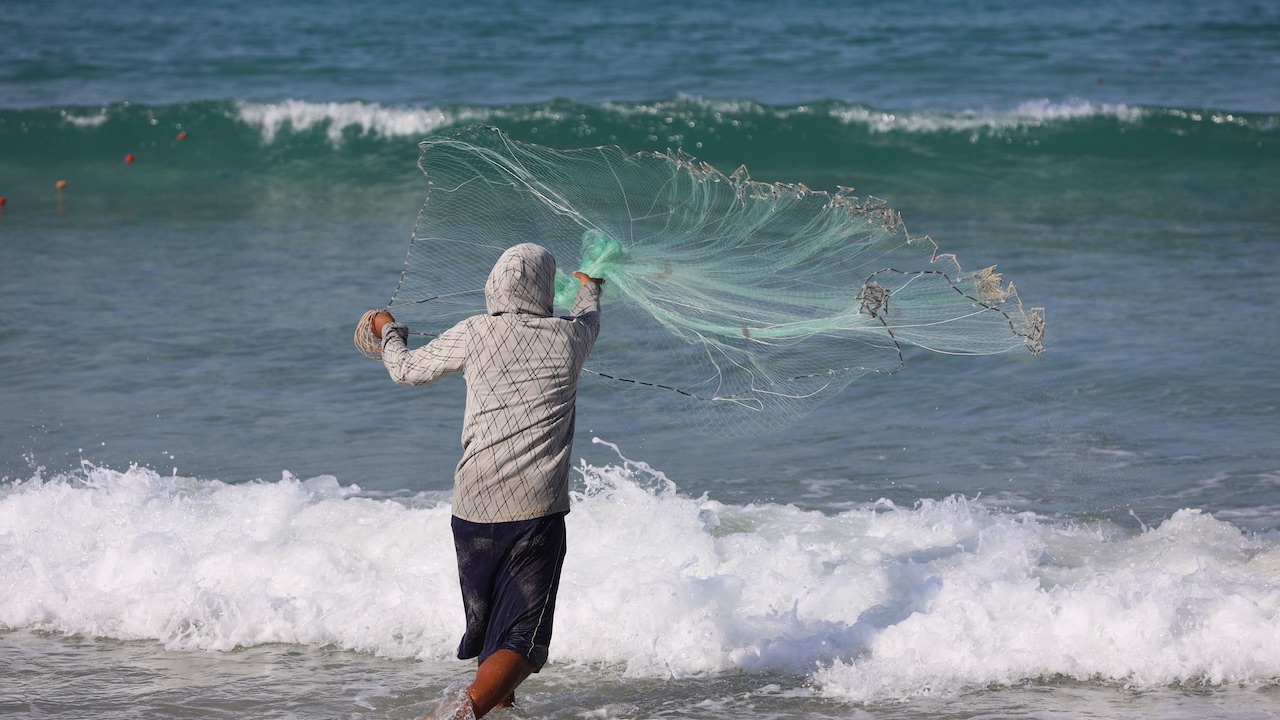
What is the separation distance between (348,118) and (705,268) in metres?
13.9

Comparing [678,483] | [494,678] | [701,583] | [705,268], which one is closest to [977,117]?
[678,483]

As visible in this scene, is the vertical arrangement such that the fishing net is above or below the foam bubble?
below

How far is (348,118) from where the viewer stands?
17812 millimetres

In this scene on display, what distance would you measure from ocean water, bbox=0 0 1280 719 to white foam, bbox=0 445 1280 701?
15mm

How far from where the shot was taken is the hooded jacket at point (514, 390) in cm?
376

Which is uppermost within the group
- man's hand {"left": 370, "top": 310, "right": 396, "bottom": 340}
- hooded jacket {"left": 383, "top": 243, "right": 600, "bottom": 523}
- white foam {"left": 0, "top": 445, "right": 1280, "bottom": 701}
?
man's hand {"left": 370, "top": 310, "right": 396, "bottom": 340}

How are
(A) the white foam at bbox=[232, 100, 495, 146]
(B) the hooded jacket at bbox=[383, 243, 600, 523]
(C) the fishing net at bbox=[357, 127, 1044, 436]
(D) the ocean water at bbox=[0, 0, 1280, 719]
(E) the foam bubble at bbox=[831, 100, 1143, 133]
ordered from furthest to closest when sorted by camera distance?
(A) the white foam at bbox=[232, 100, 495, 146] → (E) the foam bubble at bbox=[831, 100, 1143, 133] → (C) the fishing net at bbox=[357, 127, 1044, 436] → (D) the ocean water at bbox=[0, 0, 1280, 719] → (B) the hooded jacket at bbox=[383, 243, 600, 523]

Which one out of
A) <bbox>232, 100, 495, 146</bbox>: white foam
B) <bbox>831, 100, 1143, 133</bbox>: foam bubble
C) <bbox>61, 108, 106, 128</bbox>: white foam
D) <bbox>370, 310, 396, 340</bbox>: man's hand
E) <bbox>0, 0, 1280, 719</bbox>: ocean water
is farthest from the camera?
<bbox>61, 108, 106, 128</bbox>: white foam

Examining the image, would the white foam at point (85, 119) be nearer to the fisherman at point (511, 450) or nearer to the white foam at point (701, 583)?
the white foam at point (701, 583)

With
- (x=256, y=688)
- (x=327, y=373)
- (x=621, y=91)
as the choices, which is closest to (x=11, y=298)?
(x=327, y=373)

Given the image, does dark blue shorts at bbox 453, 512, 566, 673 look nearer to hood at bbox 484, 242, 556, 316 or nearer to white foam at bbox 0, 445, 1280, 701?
hood at bbox 484, 242, 556, 316

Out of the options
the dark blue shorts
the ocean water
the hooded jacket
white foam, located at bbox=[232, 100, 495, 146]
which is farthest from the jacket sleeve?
white foam, located at bbox=[232, 100, 495, 146]

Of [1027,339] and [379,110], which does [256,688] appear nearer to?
[1027,339]

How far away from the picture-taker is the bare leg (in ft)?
12.5
